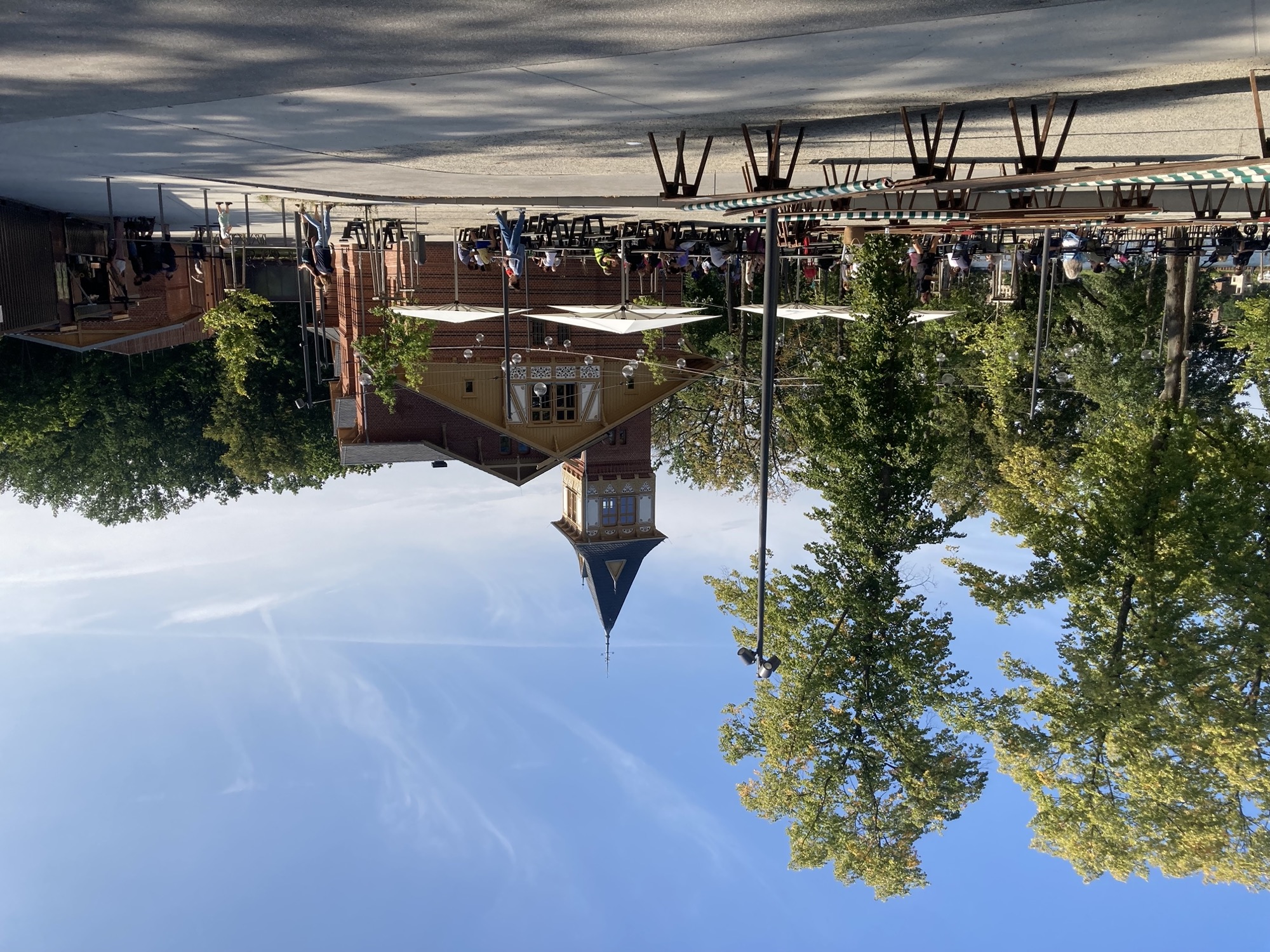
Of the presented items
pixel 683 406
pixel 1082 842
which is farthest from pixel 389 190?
pixel 683 406

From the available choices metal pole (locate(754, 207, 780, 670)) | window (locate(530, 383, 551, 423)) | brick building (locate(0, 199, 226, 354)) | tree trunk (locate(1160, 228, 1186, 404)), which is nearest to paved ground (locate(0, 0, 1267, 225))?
metal pole (locate(754, 207, 780, 670))

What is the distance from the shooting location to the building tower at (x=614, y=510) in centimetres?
4784

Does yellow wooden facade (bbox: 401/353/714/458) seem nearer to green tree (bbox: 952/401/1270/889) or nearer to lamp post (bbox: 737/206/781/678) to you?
green tree (bbox: 952/401/1270/889)

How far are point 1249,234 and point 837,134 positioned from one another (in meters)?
16.8

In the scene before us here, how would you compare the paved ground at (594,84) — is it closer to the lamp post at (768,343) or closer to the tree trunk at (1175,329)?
the lamp post at (768,343)

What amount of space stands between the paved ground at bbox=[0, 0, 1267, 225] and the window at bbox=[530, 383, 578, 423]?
2496 centimetres

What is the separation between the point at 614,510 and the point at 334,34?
128ft

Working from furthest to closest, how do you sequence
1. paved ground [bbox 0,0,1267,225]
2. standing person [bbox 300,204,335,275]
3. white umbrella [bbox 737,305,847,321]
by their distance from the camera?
white umbrella [bbox 737,305,847,321], standing person [bbox 300,204,335,275], paved ground [bbox 0,0,1267,225]

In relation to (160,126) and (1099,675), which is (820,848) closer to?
(1099,675)

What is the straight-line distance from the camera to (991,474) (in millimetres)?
51625

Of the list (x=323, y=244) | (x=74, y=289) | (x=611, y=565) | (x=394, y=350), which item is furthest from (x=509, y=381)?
(x=323, y=244)

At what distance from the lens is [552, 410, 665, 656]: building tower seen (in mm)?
47844

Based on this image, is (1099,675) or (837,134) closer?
(837,134)

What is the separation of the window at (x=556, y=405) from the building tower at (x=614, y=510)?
11.2 ft
